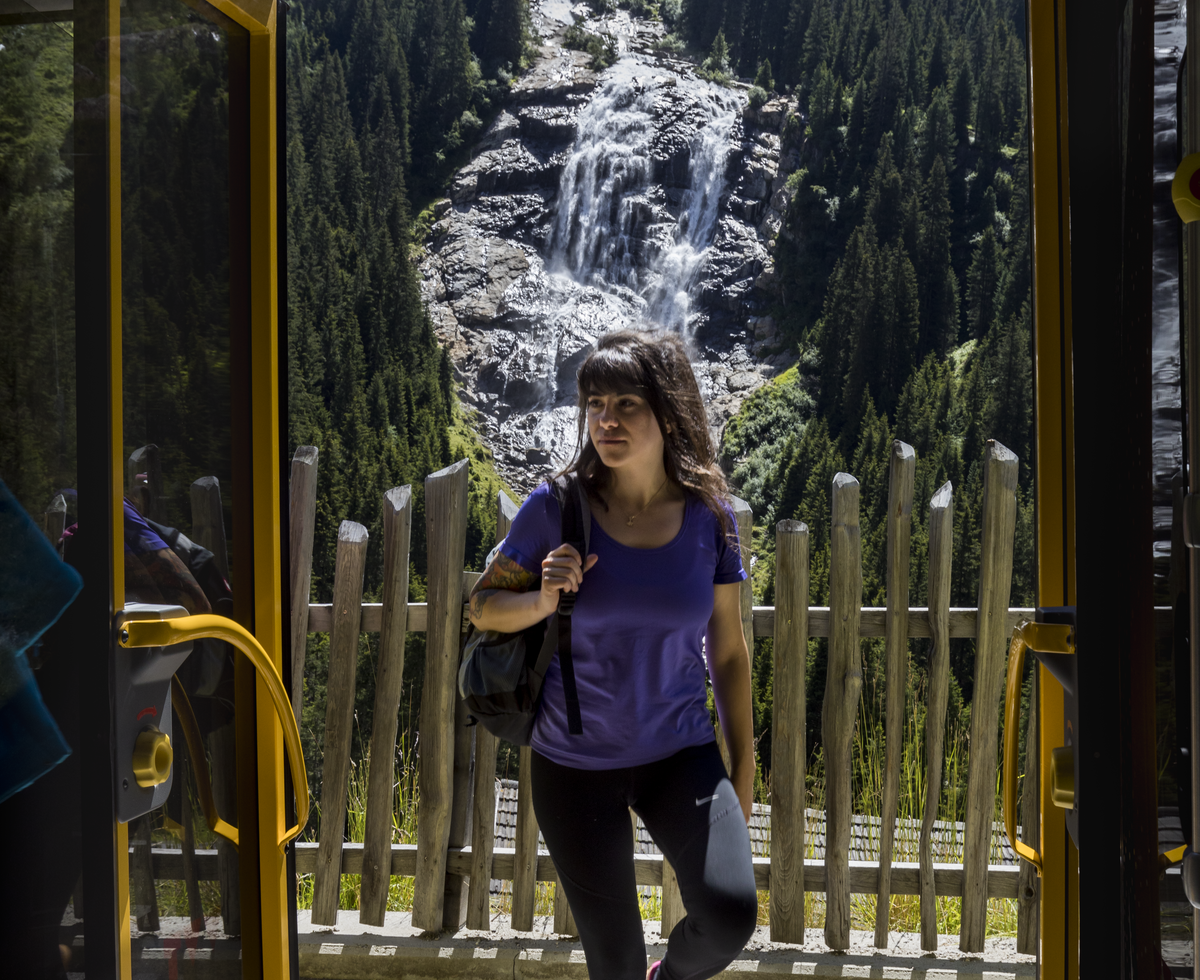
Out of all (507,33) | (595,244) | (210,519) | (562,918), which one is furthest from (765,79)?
(210,519)

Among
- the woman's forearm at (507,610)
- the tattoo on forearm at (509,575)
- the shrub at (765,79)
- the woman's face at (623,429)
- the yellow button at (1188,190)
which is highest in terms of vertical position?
the shrub at (765,79)

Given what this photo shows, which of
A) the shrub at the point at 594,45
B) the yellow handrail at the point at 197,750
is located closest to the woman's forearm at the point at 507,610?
the yellow handrail at the point at 197,750

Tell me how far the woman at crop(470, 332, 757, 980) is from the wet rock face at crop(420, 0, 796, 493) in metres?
32.4

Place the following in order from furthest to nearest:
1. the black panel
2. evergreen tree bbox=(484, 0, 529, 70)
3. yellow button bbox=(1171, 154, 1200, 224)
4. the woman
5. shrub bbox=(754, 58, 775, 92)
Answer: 1. evergreen tree bbox=(484, 0, 529, 70)
2. shrub bbox=(754, 58, 775, 92)
3. the woman
4. the black panel
5. yellow button bbox=(1171, 154, 1200, 224)

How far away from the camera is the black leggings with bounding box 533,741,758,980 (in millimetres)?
1803

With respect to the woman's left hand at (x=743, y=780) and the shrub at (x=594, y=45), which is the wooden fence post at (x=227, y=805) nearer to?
the woman's left hand at (x=743, y=780)

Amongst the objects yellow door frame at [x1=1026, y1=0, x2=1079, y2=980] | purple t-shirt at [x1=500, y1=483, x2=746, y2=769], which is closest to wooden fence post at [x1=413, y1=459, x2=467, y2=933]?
purple t-shirt at [x1=500, y1=483, x2=746, y2=769]

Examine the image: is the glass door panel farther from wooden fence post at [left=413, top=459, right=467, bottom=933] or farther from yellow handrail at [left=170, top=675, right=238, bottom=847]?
wooden fence post at [left=413, top=459, right=467, bottom=933]

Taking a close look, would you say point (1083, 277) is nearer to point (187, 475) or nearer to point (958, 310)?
point (187, 475)

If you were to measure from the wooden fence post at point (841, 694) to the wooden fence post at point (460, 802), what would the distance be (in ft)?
3.54

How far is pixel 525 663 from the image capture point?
1.97 meters

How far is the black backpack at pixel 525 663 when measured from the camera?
1.92 meters

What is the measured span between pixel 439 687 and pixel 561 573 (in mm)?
1226

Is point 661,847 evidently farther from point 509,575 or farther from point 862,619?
point 862,619
